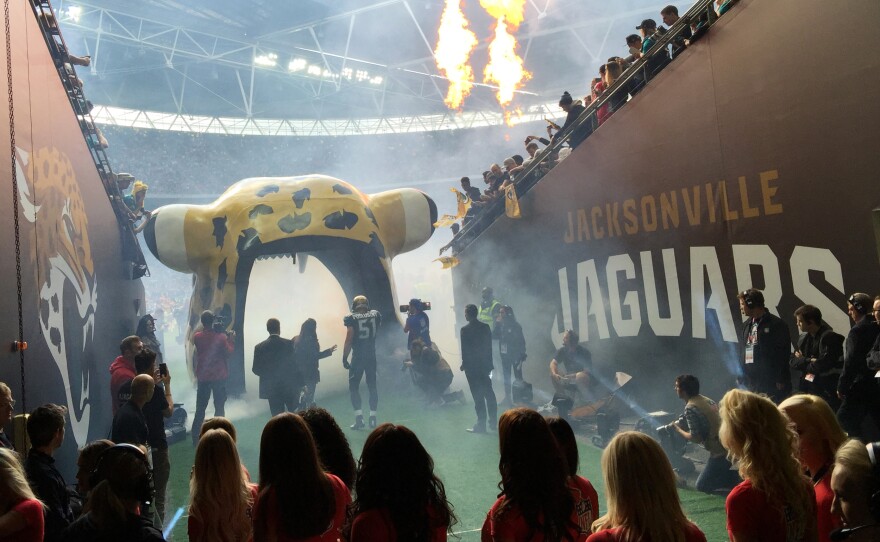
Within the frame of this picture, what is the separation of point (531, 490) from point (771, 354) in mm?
4287

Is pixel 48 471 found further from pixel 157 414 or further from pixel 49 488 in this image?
pixel 157 414

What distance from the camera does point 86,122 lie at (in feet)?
34.3

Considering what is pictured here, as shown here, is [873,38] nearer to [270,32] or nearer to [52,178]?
[52,178]

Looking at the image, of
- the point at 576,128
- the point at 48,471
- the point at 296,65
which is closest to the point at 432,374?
the point at 576,128

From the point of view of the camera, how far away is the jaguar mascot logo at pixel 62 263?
22.3ft

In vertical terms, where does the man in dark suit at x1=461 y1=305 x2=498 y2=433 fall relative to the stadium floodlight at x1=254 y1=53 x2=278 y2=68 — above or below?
below

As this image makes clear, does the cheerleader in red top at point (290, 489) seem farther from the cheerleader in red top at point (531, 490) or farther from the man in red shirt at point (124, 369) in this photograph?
the man in red shirt at point (124, 369)

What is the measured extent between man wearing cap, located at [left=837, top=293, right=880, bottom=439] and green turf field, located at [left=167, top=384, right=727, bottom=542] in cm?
119

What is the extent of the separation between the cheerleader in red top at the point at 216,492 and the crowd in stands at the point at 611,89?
6726mm

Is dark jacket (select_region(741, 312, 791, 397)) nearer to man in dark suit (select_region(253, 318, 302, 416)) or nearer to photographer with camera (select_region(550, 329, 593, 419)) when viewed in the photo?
photographer with camera (select_region(550, 329, 593, 419))

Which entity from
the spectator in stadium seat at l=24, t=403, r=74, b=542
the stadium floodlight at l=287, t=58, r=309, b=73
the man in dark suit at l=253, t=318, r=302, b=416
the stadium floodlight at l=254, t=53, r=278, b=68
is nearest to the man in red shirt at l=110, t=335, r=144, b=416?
the man in dark suit at l=253, t=318, r=302, b=416

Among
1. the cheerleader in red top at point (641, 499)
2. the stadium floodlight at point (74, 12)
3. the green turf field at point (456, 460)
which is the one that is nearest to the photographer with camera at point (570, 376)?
the green turf field at point (456, 460)

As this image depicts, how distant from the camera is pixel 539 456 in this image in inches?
108

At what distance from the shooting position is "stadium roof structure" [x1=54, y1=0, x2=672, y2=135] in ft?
80.2
